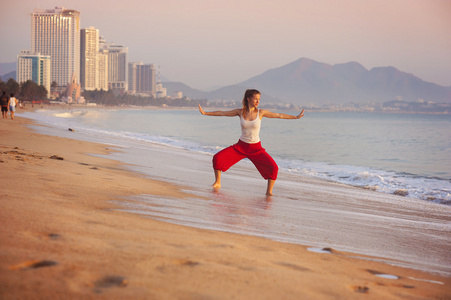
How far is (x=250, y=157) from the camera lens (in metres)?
→ 8.20

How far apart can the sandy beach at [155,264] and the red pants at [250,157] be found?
383 cm

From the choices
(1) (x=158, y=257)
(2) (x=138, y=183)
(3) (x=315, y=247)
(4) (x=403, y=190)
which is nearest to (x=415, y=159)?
(4) (x=403, y=190)

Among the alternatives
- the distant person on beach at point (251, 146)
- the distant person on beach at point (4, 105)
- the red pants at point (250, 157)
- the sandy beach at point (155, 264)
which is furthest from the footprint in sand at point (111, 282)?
the distant person on beach at point (4, 105)

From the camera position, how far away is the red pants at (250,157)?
810 cm

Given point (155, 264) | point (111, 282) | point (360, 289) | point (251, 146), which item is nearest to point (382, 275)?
point (360, 289)

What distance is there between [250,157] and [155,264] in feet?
17.8

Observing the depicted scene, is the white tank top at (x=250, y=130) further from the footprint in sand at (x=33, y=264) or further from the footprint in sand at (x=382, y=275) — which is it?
the footprint in sand at (x=33, y=264)

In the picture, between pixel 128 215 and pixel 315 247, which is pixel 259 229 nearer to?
pixel 315 247

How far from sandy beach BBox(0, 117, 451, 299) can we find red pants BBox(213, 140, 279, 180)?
383 cm

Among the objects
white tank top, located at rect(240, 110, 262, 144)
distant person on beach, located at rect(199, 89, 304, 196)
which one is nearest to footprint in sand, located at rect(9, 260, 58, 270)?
distant person on beach, located at rect(199, 89, 304, 196)

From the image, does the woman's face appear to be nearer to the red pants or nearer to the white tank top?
the white tank top

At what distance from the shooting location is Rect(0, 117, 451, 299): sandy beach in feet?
8.11

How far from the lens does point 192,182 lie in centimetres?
862

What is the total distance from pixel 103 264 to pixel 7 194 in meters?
2.21
